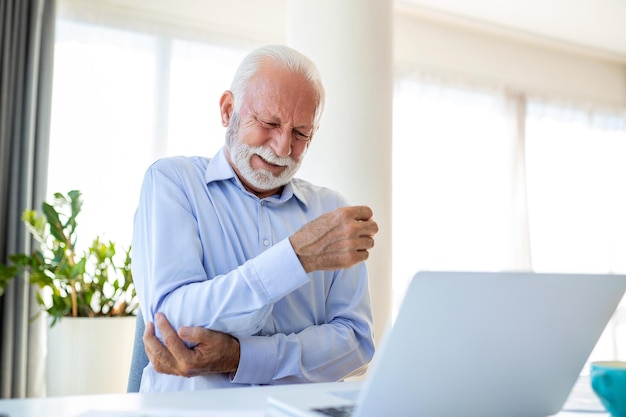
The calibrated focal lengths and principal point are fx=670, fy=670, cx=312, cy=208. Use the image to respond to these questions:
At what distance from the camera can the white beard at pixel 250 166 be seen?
153 cm

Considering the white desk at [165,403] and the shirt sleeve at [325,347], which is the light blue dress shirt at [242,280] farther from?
the white desk at [165,403]

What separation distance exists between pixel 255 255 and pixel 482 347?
0.83m

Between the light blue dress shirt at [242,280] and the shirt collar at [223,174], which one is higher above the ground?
the shirt collar at [223,174]

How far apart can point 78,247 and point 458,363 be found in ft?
11.7

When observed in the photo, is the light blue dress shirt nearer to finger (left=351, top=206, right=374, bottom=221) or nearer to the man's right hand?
the man's right hand

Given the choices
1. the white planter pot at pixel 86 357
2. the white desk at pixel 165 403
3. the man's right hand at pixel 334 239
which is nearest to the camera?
the white desk at pixel 165 403

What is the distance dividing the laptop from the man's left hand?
0.41m

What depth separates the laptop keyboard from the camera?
722 millimetres

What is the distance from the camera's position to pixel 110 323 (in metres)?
3.06

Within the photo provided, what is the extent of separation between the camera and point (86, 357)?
9.99ft

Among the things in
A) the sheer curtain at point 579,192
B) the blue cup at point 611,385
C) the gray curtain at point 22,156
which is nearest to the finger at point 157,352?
the blue cup at point 611,385

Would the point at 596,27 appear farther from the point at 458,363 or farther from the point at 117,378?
the point at 458,363

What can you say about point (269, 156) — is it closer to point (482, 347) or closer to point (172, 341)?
point (172, 341)

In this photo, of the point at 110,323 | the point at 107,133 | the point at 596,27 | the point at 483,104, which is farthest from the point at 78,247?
the point at 596,27
